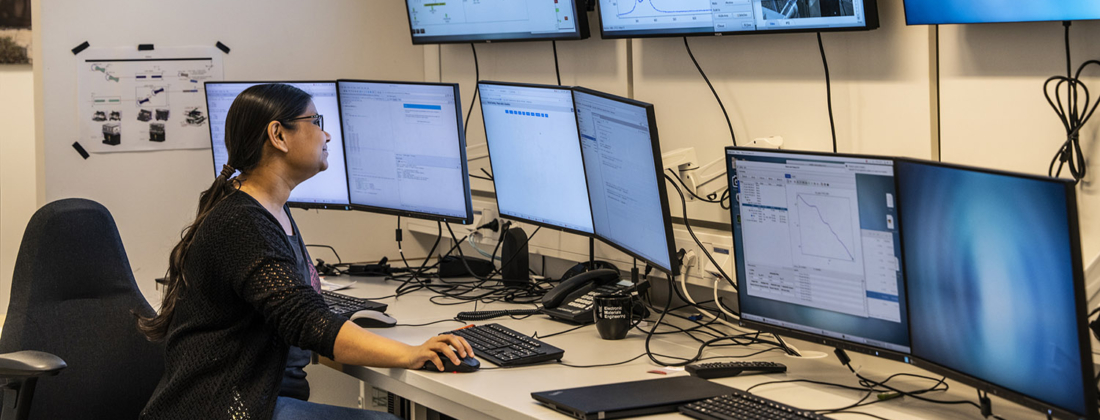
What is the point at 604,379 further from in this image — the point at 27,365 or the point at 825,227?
the point at 27,365

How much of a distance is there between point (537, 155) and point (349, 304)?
607 millimetres

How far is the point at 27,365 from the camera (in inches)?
74.7

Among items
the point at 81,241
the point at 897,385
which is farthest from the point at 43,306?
the point at 897,385

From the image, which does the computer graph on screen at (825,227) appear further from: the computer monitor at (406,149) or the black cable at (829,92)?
the computer monitor at (406,149)

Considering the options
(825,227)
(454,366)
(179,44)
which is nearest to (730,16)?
(825,227)

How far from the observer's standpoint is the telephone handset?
2.27m

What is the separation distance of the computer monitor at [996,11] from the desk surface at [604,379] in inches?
25.8

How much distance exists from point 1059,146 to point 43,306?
2.07 m

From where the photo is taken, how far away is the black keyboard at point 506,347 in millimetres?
1922

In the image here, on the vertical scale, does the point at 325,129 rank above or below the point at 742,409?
above

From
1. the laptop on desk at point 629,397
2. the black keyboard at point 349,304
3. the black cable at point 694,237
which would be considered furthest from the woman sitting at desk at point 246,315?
the black cable at point 694,237

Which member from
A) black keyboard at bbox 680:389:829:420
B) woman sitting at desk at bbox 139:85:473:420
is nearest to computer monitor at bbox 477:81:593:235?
woman sitting at desk at bbox 139:85:473:420

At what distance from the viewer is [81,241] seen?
213 cm

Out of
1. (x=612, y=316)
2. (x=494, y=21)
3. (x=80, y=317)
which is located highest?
(x=494, y=21)
